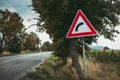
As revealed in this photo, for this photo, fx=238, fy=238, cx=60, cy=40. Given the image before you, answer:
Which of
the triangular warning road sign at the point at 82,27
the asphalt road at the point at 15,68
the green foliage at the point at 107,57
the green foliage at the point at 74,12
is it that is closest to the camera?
the triangular warning road sign at the point at 82,27

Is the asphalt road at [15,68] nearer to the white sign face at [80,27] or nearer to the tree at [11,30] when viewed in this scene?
the white sign face at [80,27]

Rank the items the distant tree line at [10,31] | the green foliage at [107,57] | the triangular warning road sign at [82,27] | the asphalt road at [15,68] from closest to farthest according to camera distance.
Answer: the triangular warning road sign at [82,27]
the asphalt road at [15,68]
the green foliage at [107,57]
the distant tree line at [10,31]

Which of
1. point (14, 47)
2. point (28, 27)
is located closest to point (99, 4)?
point (28, 27)

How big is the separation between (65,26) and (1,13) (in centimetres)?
4337

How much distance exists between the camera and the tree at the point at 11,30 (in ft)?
167

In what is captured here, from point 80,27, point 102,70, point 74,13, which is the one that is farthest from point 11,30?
point 80,27

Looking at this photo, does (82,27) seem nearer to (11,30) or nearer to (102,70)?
(102,70)

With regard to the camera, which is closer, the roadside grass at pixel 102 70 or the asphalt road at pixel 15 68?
the roadside grass at pixel 102 70

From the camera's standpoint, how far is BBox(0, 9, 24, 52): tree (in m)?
50.9

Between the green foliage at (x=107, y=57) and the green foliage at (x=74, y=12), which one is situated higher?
the green foliage at (x=74, y=12)

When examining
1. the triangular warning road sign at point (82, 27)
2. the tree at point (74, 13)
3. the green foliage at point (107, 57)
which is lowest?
the green foliage at point (107, 57)

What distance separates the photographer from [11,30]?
169ft

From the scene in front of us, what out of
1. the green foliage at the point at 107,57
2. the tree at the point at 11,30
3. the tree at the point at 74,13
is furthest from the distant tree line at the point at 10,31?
the tree at the point at 74,13

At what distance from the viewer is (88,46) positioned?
47.9ft
